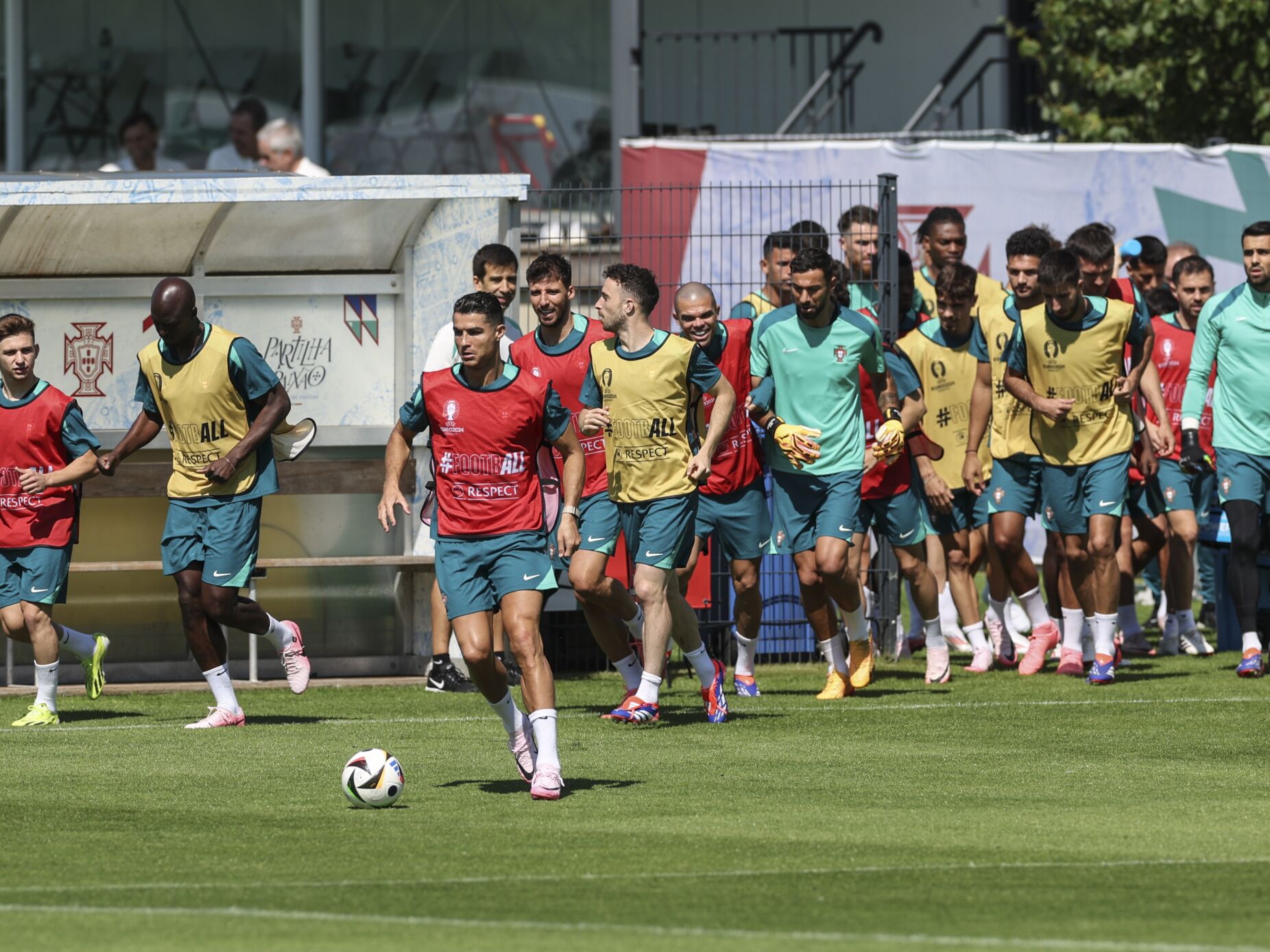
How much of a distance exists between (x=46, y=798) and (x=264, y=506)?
5.48 meters

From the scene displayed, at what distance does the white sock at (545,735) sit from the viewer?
8.99 m

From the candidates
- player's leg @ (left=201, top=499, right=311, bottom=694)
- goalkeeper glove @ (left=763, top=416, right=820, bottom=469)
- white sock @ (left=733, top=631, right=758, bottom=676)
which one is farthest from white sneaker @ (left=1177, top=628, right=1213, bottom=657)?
player's leg @ (left=201, top=499, right=311, bottom=694)

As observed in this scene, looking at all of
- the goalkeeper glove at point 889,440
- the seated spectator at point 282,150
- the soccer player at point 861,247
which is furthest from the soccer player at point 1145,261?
the seated spectator at point 282,150

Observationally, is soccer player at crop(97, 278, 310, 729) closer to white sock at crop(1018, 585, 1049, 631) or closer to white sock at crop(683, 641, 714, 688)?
white sock at crop(683, 641, 714, 688)

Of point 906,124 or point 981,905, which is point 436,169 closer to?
point 906,124

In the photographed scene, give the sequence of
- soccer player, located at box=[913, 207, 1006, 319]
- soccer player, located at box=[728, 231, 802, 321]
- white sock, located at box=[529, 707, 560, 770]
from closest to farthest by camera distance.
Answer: white sock, located at box=[529, 707, 560, 770]
soccer player, located at box=[728, 231, 802, 321]
soccer player, located at box=[913, 207, 1006, 319]

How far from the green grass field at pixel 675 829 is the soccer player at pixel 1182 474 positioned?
2076 mm

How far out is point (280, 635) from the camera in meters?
12.1

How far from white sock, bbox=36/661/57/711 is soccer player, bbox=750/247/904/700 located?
4.05 metres

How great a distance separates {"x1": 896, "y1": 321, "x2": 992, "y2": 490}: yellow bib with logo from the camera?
14297 mm

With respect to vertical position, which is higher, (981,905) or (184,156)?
(184,156)

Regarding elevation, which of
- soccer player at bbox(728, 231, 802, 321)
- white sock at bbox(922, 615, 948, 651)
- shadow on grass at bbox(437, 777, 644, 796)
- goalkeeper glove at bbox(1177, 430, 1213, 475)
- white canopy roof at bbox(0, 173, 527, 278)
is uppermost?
white canopy roof at bbox(0, 173, 527, 278)

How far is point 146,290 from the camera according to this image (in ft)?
46.9

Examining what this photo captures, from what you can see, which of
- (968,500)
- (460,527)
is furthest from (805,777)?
(968,500)
